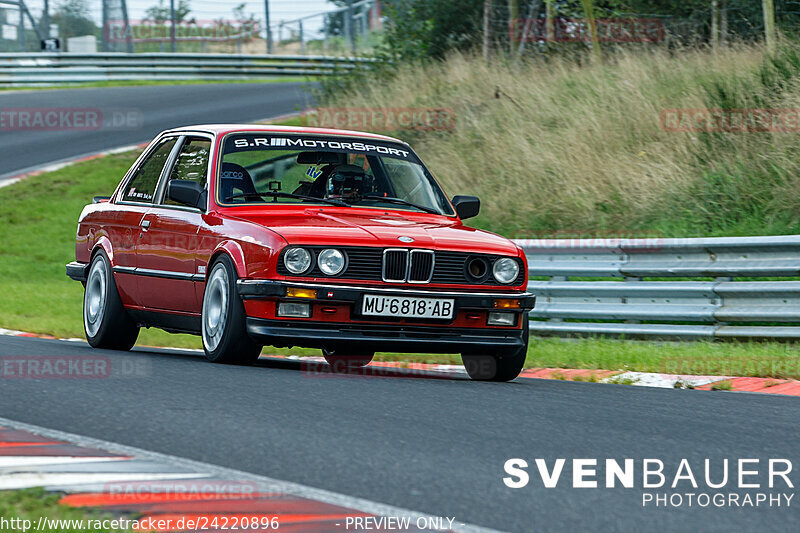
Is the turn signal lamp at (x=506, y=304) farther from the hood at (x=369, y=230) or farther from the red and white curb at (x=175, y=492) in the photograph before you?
the red and white curb at (x=175, y=492)

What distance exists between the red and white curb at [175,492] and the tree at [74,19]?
110 feet

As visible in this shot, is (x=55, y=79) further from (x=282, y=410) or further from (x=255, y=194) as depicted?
(x=282, y=410)

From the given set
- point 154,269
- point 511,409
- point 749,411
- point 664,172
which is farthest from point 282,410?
point 664,172

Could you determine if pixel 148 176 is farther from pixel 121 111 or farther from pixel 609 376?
pixel 121 111

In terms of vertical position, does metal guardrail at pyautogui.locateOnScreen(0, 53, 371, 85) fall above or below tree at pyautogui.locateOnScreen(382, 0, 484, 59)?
below

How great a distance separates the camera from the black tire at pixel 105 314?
9.22 metres

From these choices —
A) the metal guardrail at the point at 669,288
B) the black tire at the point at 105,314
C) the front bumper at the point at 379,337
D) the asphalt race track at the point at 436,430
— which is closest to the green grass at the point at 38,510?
the asphalt race track at the point at 436,430

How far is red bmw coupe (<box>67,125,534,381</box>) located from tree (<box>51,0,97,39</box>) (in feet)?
93.8

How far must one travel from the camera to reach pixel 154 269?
8.78 m

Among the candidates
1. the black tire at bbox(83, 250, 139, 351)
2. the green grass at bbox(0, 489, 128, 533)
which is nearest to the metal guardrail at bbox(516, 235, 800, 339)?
the black tire at bbox(83, 250, 139, 351)

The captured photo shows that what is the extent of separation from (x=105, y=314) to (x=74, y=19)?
29546mm

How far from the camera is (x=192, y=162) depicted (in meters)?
8.98

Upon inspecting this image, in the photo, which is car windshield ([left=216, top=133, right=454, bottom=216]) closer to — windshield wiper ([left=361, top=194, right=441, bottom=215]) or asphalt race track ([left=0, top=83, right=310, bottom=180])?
windshield wiper ([left=361, top=194, right=441, bottom=215])

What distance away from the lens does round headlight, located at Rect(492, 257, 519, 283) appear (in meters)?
7.84
